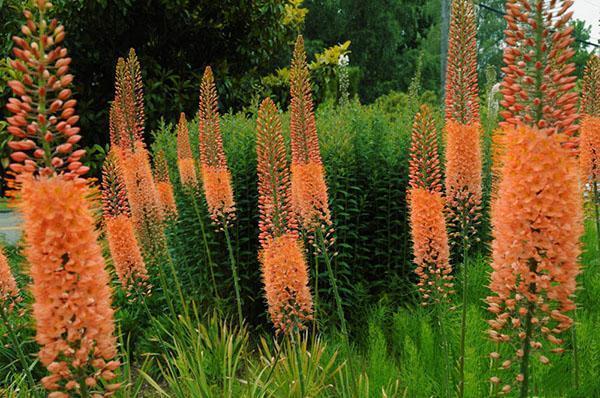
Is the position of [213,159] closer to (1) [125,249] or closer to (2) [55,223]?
(1) [125,249]

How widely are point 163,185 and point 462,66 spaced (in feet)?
9.90

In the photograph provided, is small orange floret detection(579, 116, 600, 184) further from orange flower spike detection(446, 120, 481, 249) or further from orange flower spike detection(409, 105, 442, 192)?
orange flower spike detection(409, 105, 442, 192)

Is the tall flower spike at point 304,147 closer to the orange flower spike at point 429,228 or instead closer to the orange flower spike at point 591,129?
the orange flower spike at point 429,228

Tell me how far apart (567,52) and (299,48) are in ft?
6.61

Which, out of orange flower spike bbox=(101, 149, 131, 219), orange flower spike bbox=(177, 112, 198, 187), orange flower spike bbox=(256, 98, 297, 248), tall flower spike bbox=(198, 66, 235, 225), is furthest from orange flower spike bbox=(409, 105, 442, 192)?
orange flower spike bbox=(177, 112, 198, 187)

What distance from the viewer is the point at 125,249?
4.15 m

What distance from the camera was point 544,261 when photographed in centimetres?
211

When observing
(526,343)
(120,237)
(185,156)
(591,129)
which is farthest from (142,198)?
(591,129)

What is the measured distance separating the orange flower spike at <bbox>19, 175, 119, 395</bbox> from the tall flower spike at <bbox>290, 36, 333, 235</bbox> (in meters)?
2.04

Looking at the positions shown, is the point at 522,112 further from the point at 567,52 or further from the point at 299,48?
the point at 299,48

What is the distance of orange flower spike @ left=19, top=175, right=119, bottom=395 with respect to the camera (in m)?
1.91

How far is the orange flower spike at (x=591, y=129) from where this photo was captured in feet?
14.0

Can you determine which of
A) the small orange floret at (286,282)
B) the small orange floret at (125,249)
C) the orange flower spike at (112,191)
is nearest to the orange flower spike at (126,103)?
the orange flower spike at (112,191)

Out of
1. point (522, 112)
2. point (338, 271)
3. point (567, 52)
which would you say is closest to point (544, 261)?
point (522, 112)
